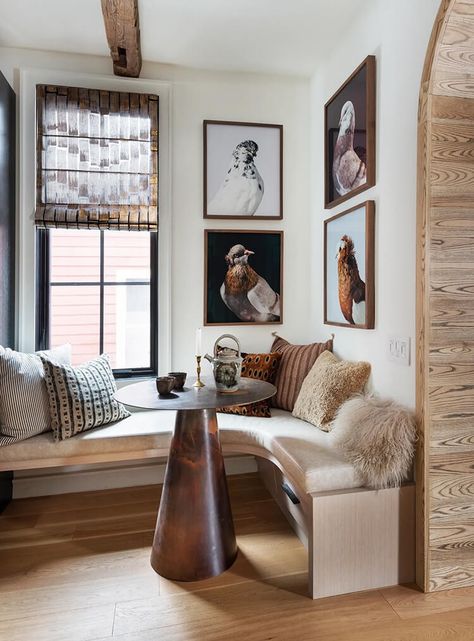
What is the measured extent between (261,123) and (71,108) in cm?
128

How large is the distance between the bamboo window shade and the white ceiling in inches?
11.4

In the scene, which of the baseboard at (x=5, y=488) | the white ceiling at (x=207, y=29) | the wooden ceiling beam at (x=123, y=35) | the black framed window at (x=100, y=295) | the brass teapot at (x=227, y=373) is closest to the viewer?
the brass teapot at (x=227, y=373)

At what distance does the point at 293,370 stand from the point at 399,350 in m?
0.84

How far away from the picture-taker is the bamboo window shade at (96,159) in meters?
2.65

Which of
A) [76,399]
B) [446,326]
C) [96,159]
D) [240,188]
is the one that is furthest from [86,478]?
[446,326]

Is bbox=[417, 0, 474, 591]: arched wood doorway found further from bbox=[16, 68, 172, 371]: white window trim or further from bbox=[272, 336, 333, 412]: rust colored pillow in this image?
bbox=[16, 68, 172, 371]: white window trim

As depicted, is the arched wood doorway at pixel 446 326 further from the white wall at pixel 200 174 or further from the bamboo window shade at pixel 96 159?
the bamboo window shade at pixel 96 159

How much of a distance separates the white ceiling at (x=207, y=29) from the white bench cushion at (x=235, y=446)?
2.31 m

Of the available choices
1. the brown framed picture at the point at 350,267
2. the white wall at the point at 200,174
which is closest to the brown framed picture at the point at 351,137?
the brown framed picture at the point at 350,267

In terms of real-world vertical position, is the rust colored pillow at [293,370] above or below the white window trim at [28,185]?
below

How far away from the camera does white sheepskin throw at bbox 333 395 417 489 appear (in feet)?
5.57

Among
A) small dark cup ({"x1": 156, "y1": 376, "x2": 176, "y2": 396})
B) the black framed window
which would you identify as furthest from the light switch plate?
the black framed window

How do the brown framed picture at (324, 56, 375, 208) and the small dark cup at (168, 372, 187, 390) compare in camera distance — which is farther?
the brown framed picture at (324, 56, 375, 208)

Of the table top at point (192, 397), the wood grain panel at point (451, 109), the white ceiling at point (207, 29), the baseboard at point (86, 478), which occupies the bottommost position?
the baseboard at point (86, 478)
